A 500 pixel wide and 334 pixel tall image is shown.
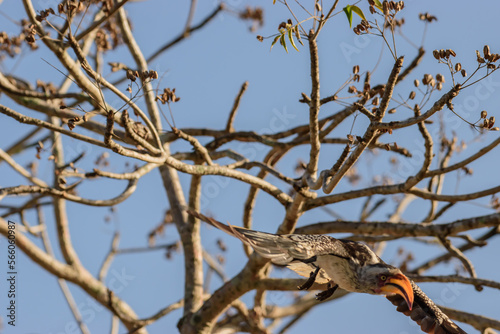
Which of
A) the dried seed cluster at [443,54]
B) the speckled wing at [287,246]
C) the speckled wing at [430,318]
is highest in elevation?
the dried seed cluster at [443,54]

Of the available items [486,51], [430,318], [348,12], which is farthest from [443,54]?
[430,318]

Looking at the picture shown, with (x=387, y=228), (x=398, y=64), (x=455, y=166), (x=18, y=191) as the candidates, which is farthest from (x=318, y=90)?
(x=18, y=191)

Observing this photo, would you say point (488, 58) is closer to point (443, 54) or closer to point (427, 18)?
point (443, 54)

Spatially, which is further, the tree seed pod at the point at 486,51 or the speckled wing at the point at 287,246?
the speckled wing at the point at 287,246

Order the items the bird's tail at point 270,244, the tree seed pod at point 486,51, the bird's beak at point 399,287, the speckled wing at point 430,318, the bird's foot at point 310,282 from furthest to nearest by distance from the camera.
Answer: the speckled wing at point 430,318
the bird's foot at point 310,282
the bird's beak at point 399,287
the bird's tail at point 270,244
the tree seed pod at point 486,51

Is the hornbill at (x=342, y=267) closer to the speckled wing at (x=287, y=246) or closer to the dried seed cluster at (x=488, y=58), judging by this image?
the speckled wing at (x=287, y=246)

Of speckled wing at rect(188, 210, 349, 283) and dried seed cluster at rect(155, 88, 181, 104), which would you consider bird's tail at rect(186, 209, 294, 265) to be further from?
dried seed cluster at rect(155, 88, 181, 104)

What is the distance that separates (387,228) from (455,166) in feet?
3.33

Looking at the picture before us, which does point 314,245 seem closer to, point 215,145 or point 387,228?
point 387,228

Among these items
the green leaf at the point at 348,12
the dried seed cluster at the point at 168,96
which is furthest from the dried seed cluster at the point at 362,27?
the dried seed cluster at the point at 168,96

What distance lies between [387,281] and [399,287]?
0.35 feet

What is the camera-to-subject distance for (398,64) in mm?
4016

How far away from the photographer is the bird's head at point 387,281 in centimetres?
438

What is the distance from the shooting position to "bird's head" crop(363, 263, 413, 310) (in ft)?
14.4
